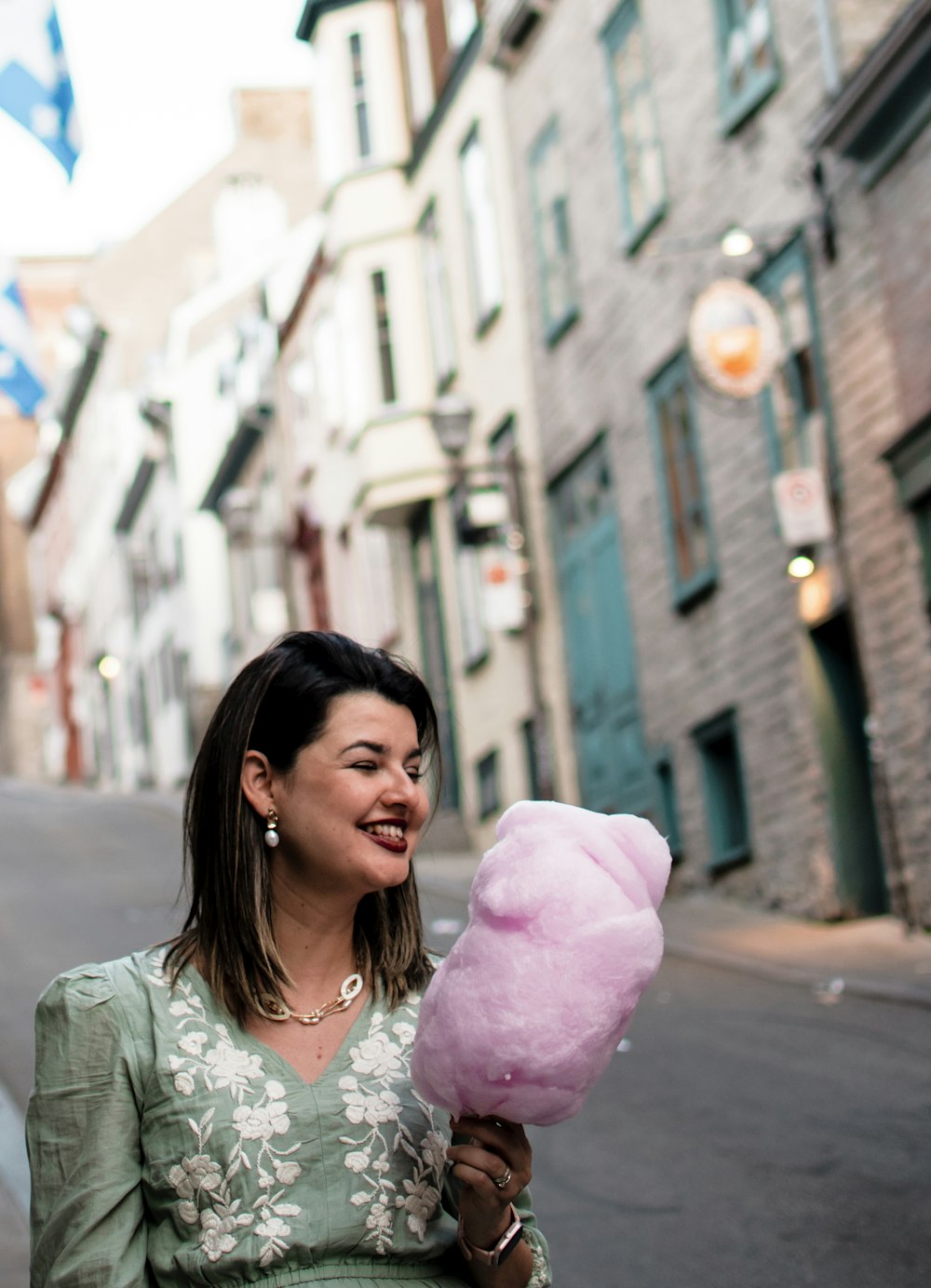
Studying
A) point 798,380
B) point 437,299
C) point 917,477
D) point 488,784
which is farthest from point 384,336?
point 917,477

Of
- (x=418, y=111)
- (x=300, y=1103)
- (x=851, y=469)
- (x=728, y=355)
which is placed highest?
(x=418, y=111)

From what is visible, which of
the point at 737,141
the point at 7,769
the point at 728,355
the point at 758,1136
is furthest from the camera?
the point at 7,769

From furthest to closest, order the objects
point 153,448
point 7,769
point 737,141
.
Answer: point 7,769 < point 153,448 < point 737,141

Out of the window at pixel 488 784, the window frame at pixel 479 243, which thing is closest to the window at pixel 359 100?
the window frame at pixel 479 243

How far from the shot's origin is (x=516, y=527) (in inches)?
844

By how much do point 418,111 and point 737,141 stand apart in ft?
33.8

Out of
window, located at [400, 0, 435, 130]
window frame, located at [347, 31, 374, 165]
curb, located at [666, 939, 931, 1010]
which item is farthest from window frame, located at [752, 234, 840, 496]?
window frame, located at [347, 31, 374, 165]

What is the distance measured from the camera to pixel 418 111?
82.9 ft

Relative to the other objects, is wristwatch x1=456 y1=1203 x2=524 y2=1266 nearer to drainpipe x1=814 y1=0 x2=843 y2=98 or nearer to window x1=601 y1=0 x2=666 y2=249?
drainpipe x1=814 y1=0 x2=843 y2=98

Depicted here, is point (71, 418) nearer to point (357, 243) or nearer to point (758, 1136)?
point (357, 243)

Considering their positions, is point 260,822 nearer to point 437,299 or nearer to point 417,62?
point 437,299

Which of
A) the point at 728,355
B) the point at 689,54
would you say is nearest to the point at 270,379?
the point at 689,54

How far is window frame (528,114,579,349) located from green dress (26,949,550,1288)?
57.2 ft

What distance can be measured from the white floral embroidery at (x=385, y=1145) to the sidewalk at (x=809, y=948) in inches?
310
